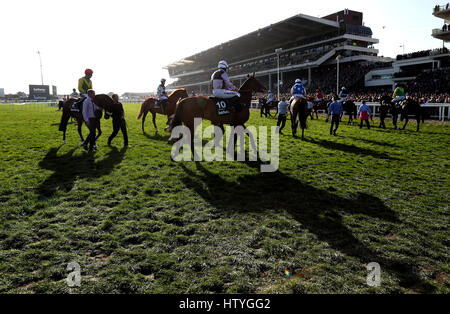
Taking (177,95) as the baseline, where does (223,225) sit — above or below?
below

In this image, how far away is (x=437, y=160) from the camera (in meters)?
7.96

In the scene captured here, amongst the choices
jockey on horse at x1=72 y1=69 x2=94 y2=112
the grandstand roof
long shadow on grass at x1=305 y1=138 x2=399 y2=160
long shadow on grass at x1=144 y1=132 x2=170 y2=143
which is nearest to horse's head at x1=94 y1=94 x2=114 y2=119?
jockey on horse at x1=72 y1=69 x2=94 y2=112

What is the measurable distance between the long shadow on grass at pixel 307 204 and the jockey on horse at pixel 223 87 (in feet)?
8.76

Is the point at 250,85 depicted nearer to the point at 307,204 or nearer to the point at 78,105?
the point at 307,204

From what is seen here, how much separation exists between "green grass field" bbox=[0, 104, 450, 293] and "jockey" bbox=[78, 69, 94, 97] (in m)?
2.85

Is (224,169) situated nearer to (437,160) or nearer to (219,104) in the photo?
(219,104)

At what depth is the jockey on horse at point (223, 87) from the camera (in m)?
8.19

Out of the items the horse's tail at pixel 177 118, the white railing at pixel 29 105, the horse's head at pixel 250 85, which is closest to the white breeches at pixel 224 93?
the horse's tail at pixel 177 118

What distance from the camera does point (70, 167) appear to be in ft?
23.8

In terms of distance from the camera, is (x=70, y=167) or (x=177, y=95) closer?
(x=70, y=167)

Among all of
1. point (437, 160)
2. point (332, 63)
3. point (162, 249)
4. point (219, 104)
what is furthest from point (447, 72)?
point (162, 249)

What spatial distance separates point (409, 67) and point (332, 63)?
11759 millimetres

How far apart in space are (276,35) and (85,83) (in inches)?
2051

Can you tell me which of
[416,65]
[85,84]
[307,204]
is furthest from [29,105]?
[416,65]
